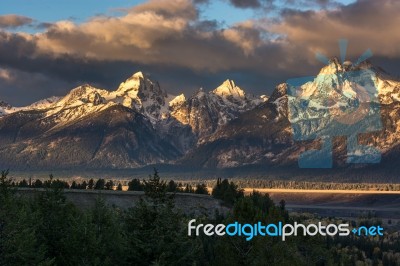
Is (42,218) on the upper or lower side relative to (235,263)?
upper

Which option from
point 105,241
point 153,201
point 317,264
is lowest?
point 317,264

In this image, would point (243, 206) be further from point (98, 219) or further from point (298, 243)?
point (298, 243)

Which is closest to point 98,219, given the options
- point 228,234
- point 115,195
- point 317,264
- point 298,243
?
point 228,234

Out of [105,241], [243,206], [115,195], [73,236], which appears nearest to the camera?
[73,236]

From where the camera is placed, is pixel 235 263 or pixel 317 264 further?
pixel 317 264

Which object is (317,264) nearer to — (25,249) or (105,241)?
(105,241)

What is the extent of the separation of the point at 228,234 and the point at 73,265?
2195 centimetres

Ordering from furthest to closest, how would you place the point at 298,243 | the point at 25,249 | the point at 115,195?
the point at 115,195 → the point at 298,243 → the point at 25,249

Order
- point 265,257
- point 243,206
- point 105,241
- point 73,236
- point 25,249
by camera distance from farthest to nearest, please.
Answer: point 243,206
point 265,257
point 105,241
point 73,236
point 25,249

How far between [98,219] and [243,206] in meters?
18.8

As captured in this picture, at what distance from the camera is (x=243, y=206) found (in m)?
77.9

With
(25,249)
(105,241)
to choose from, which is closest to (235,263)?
(105,241)

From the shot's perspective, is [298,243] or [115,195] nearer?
[298,243]

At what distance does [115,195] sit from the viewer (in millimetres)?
185375
